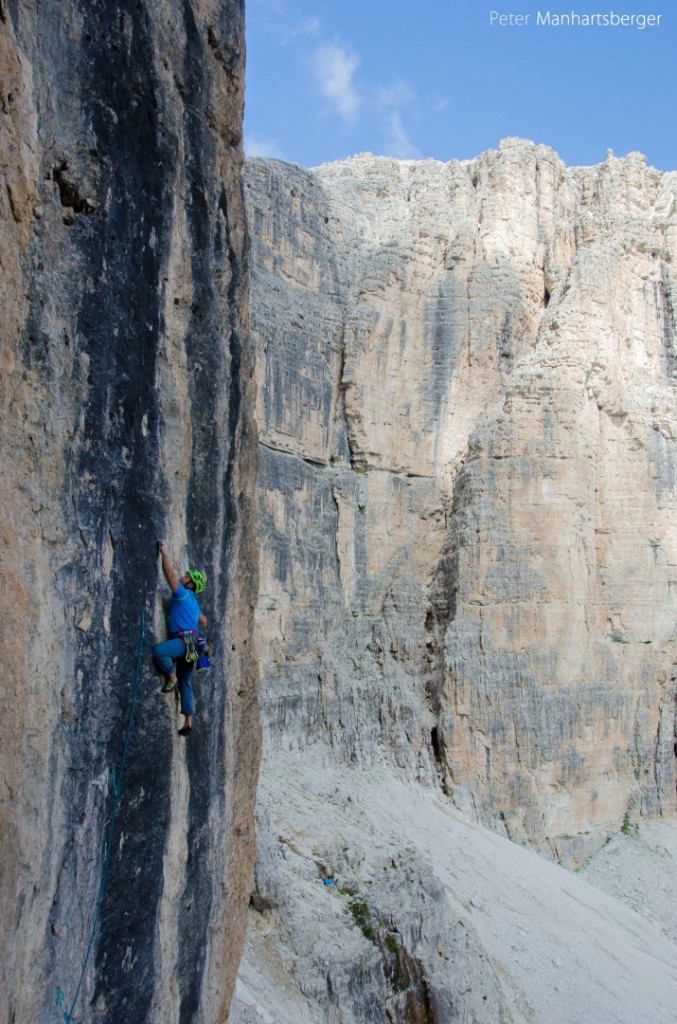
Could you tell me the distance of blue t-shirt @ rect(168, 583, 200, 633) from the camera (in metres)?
5.55

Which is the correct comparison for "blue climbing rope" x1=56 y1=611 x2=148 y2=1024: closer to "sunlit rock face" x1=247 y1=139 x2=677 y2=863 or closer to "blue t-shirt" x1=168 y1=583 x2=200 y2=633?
"blue t-shirt" x1=168 y1=583 x2=200 y2=633

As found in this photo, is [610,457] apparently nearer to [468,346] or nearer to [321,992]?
[468,346]

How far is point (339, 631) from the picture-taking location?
23.5 metres

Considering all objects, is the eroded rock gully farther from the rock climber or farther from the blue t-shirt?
the blue t-shirt

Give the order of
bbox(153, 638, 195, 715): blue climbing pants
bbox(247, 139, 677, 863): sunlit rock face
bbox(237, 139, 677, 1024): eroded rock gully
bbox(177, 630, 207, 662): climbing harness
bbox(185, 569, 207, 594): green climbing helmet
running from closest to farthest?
bbox(153, 638, 195, 715): blue climbing pants < bbox(177, 630, 207, 662): climbing harness < bbox(185, 569, 207, 594): green climbing helmet < bbox(237, 139, 677, 1024): eroded rock gully < bbox(247, 139, 677, 863): sunlit rock face

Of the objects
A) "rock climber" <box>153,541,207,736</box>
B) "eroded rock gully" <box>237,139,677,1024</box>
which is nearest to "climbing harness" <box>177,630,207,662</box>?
"rock climber" <box>153,541,207,736</box>

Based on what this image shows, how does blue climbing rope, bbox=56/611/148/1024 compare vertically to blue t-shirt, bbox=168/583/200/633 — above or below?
below

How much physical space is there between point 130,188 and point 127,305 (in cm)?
71

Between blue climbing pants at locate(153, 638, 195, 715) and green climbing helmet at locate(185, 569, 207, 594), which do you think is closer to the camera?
blue climbing pants at locate(153, 638, 195, 715)

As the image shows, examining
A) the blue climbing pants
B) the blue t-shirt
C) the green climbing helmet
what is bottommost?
the blue climbing pants

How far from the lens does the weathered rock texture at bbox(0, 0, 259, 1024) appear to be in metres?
4.52

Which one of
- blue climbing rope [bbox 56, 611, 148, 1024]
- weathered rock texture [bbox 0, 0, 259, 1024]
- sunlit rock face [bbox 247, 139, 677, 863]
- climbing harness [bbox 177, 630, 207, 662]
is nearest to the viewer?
weathered rock texture [bbox 0, 0, 259, 1024]

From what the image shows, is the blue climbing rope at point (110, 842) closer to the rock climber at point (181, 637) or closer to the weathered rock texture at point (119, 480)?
the weathered rock texture at point (119, 480)

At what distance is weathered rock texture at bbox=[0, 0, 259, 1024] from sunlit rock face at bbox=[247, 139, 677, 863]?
1464cm
